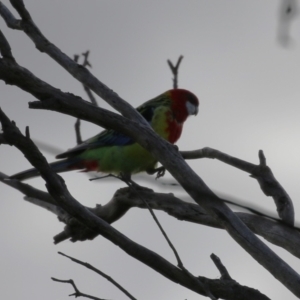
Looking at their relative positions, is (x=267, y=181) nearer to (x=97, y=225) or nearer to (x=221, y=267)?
(x=221, y=267)

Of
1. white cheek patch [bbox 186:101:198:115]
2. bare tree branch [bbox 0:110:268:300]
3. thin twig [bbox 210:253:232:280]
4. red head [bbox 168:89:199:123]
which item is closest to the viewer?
bare tree branch [bbox 0:110:268:300]

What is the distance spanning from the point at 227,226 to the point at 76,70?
1.80 meters

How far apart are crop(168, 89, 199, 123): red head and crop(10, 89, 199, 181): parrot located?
0.03 metres

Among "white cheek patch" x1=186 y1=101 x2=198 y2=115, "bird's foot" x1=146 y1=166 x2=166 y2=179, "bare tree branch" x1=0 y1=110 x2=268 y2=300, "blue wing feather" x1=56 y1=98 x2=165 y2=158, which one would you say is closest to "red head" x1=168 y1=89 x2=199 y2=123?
"white cheek patch" x1=186 y1=101 x2=198 y2=115

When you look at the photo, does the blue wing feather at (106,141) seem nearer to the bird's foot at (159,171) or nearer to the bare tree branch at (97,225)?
the bird's foot at (159,171)

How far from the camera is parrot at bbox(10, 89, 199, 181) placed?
24.3 feet

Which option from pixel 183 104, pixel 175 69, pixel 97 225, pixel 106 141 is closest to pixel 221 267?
pixel 97 225

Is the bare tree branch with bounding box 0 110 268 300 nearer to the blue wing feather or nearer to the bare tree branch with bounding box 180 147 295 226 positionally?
the bare tree branch with bounding box 180 147 295 226

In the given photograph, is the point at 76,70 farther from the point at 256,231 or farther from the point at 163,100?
the point at 163,100

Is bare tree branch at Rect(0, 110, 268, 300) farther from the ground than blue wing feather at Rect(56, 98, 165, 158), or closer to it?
closer to it

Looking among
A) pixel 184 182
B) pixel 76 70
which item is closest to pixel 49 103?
pixel 184 182

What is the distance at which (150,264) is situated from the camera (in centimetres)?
315

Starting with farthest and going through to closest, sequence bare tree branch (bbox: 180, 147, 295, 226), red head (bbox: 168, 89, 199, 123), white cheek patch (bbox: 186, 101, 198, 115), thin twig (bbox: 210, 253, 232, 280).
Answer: white cheek patch (bbox: 186, 101, 198, 115), red head (bbox: 168, 89, 199, 123), bare tree branch (bbox: 180, 147, 295, 226), thin twig (bbox: 210, 253, 232, 280)

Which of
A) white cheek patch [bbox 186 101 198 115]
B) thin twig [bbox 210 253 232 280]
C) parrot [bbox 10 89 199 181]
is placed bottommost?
thin twig [bbox 210 253 232 280]
